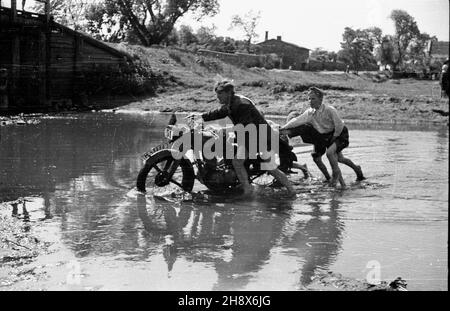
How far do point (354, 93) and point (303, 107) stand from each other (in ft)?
11.7

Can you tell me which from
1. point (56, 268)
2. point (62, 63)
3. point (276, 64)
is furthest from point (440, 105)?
point (276, 64)

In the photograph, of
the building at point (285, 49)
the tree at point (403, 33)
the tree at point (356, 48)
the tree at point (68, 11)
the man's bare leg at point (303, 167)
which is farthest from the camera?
the building at point (285, 49)

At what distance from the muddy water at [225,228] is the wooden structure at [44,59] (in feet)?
49.8

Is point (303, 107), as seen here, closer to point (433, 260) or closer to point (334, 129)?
point (334, 129)

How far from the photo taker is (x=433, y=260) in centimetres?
622

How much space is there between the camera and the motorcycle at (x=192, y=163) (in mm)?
9336

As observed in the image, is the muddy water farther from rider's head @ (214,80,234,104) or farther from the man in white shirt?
rider's head @ (214,80,234,104)

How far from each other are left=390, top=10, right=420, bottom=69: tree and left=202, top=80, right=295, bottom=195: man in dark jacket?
58.0 meters

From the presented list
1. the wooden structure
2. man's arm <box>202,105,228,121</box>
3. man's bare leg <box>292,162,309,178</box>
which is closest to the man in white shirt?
man's bare leg <box>292,162,309,178</box>

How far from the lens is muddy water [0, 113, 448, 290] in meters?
5.72

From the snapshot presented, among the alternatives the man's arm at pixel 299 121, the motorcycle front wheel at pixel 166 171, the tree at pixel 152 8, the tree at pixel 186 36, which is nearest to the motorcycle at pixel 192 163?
the motorcycle front wheel at pixel 166 171

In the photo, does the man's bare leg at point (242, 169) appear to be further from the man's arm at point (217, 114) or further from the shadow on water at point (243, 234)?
the man's arm at point (217, 114)

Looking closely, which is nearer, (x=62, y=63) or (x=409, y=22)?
(x=62, y=63)

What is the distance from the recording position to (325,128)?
34.5 ft
